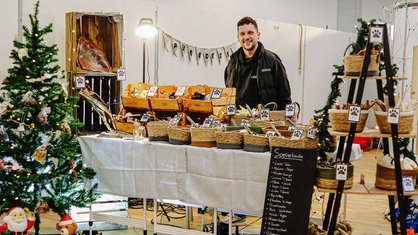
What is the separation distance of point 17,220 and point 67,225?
39 centimetres

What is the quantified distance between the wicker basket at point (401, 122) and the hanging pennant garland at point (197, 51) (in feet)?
14.1

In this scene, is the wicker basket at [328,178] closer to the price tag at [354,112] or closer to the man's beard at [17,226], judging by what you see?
the price tag at [354,112]

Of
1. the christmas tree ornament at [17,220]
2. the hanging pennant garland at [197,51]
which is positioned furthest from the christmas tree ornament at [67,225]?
the hanging pennant garland at [197,51]

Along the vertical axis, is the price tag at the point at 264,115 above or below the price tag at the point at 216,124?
above

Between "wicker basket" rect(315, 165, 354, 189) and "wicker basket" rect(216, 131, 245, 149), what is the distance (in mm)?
606

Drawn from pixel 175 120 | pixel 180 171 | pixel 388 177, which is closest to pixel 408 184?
pixel 388 177

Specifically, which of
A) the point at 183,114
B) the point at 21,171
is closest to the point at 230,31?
the point at 183,114

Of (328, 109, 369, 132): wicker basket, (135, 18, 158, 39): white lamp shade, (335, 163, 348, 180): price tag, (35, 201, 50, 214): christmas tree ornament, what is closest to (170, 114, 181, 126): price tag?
(35, 201, 50, 214): christmas tree ornament

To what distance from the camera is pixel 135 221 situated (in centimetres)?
492

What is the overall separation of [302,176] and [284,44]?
6.80 meters

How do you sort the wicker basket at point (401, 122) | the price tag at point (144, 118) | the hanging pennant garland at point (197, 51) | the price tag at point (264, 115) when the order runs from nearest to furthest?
the wicker basket at point (401, 122) → the price tag at point (264, 115) → the price tag at point (144, 118) → the hanging pennant garland at point (197, 51)

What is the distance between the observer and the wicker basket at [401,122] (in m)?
3.92

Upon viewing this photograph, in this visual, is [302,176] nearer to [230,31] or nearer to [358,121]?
[358,121]

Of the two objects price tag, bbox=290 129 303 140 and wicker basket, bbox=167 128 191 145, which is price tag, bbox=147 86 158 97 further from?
price tag, bbox=290 129 303 140
